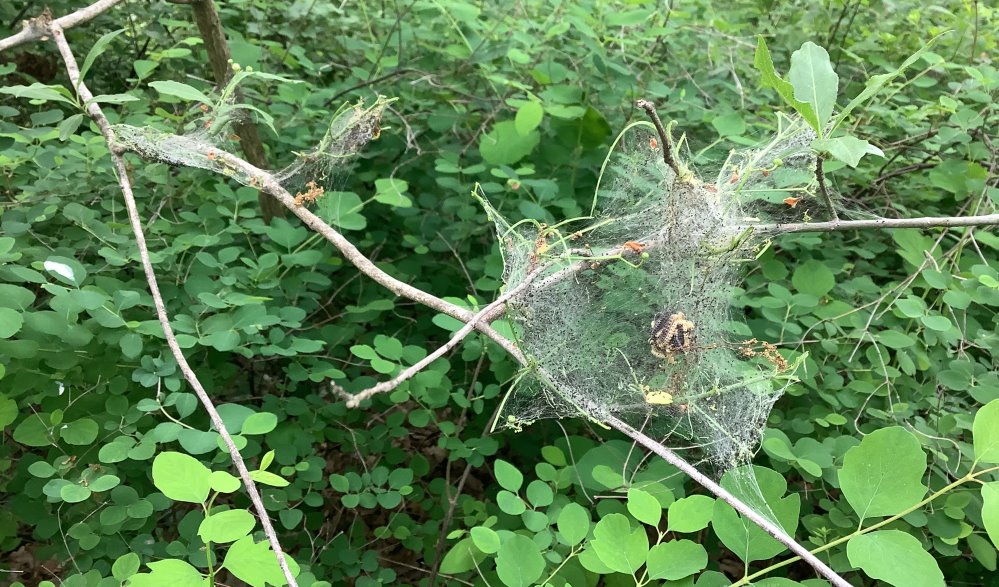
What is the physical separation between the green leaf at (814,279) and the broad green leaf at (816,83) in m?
1.04

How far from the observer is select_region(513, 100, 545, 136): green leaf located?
2.23 meters

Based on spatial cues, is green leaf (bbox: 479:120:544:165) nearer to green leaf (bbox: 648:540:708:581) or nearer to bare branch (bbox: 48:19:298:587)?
bare branch (bbox: 48:19:298:587)

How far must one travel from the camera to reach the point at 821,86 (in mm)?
1145

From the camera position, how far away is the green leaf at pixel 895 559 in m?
1.03

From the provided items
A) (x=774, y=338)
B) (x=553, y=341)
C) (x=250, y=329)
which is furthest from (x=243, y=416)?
A: (x=774, y=338)

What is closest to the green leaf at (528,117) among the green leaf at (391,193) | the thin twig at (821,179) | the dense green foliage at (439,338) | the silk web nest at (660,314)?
the dense green foliage at (439,338)

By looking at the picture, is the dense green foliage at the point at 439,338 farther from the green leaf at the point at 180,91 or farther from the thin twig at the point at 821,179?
the thin twig at the point at 821,179

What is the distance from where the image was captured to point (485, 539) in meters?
1.37

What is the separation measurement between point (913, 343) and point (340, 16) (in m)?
3.07

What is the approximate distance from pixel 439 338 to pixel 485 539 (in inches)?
47.7

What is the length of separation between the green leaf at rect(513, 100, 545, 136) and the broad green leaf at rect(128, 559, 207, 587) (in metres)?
1.78

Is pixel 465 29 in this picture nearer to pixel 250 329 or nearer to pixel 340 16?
pixel 340 16

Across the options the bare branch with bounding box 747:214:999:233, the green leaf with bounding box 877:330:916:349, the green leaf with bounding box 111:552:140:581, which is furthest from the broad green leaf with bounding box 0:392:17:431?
the green leaf with bounding box 877:330:916:349

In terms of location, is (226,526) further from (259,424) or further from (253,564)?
(259,424)
